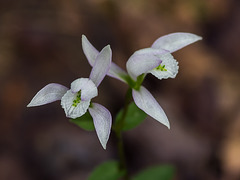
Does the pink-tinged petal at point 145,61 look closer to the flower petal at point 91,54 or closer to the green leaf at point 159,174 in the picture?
the flower petal at point 91,54

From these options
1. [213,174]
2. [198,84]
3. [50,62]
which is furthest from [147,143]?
[50,62]

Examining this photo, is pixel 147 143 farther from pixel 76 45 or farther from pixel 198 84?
pixel 76 45

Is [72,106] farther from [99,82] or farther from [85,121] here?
[85,121]

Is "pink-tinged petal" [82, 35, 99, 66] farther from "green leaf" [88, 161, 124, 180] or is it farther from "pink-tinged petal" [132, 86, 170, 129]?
"green leaf" [88, 161, 124, 180]

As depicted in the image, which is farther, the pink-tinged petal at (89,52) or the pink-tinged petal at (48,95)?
the pink-tinged petal at (89,52)

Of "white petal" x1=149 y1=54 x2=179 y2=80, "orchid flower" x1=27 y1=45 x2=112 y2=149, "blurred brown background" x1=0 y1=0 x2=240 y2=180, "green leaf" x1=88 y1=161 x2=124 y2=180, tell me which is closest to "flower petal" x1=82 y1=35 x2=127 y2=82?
"orchid flower" x1=27 y1=45 x2=112 y2=149

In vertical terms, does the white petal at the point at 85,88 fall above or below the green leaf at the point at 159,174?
above

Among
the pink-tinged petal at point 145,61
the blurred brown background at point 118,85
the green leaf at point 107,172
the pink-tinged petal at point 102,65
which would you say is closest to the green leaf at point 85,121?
the pink-tinged petal at point 102,65
